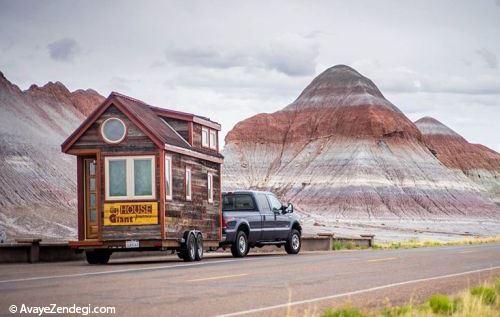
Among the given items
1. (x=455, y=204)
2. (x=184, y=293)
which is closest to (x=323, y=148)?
(x=455, y=204)

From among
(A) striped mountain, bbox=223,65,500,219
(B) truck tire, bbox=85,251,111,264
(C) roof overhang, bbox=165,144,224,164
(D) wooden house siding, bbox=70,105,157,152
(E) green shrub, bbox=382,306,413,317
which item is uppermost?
(A) striped mountain, bbox=223,65,500,219

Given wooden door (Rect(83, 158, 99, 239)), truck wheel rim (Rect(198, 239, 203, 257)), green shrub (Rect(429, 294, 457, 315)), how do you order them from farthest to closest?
wooden door (Rect(83, 158, 99, 239)) < truck wheel rim (Rect(198, 239, 203, 257)) < green shrub (Rect(429, 294, 457, 315))

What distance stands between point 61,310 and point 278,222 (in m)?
17.1

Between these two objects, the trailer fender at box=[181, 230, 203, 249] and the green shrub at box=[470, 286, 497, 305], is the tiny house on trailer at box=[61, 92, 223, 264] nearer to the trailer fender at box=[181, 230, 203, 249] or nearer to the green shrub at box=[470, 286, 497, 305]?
the trailer fender at box=[181, 230, 203, 249]

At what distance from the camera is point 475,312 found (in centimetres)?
1012

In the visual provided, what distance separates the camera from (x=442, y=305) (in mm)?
10953

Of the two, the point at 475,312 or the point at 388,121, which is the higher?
the point at 388,121

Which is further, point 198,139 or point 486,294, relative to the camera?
point 198,139

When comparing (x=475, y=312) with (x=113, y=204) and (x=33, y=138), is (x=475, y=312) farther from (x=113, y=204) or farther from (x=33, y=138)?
(x=33, y=138)

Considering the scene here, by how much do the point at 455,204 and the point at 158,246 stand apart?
325 ft

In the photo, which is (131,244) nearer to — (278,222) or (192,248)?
(192,248)

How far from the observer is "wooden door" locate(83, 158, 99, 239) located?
2461 centimetres

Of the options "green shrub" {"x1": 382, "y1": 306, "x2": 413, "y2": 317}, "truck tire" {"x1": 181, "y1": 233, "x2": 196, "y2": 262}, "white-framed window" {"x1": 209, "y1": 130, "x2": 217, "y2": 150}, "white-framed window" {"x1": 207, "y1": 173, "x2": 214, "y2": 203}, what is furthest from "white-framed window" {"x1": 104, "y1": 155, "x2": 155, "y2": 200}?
"green shrub" {"x1": 382, "y1": 306, "x2": 413, "y2": 317}

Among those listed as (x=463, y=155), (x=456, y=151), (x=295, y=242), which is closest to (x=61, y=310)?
(x=295, y=242)
